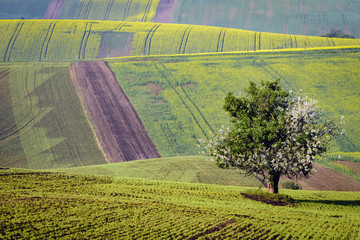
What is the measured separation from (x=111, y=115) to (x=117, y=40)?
154 feet

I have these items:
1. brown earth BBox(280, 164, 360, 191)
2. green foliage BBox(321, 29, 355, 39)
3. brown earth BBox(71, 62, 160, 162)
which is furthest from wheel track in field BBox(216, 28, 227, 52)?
brown earth BBox(280, 164, 360, 191)

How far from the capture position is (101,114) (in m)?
64.7

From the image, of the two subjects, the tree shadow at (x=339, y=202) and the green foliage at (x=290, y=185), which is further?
the green foliage at (x=290, y=185)

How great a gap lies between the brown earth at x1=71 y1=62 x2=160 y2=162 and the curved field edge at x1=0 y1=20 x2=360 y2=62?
18.4 meters

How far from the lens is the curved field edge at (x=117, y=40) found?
327 feet

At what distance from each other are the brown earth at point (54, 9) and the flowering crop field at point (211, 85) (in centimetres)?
6753

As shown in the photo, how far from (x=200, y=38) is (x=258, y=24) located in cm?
3651

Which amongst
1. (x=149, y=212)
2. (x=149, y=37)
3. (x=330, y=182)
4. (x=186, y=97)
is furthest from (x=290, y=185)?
(x=149, y=37)

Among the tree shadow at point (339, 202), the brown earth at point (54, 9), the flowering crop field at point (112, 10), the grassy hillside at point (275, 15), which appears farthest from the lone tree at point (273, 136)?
the brown earth at point (54, 9)

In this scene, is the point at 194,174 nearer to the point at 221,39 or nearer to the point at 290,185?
the point at 290,185

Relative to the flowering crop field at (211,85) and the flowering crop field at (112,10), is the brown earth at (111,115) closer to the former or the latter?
the flowering crop field at (211,85)

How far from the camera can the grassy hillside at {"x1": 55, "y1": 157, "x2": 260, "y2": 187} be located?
43844 millimetres

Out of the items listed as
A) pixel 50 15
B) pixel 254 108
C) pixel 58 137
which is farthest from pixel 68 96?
pixel 50 15

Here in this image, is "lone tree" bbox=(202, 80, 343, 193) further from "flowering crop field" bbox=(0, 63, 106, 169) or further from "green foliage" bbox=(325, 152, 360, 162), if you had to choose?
"flowering crop field" bbox=(0, 63, 106, 169)
